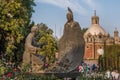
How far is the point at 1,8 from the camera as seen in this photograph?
3884cm

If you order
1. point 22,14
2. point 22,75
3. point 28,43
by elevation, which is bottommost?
point 22,75

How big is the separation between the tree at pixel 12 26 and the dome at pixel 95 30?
Answer: 5639cm

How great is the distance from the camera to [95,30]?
97.7 meters

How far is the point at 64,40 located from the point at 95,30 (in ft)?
268

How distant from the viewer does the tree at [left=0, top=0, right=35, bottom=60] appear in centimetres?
3833

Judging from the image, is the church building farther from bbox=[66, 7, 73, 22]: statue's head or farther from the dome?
bbox=[66, 7, 73, 22]: statue's head

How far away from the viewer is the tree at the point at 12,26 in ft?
126

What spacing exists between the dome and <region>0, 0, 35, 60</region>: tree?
56.4m

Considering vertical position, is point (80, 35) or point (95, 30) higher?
point (95, 30)

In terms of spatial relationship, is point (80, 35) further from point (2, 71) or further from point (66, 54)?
point (2, 71)

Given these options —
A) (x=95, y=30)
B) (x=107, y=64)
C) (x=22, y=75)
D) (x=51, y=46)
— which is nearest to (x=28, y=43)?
(x=22, y=75)

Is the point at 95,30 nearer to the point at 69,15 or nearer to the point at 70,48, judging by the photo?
the point at 69,15

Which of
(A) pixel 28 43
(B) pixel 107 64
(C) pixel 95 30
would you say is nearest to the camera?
(A) pixel 28 43

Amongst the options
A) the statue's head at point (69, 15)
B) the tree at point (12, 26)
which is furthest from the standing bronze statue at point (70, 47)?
the tree at point (12, 26)
